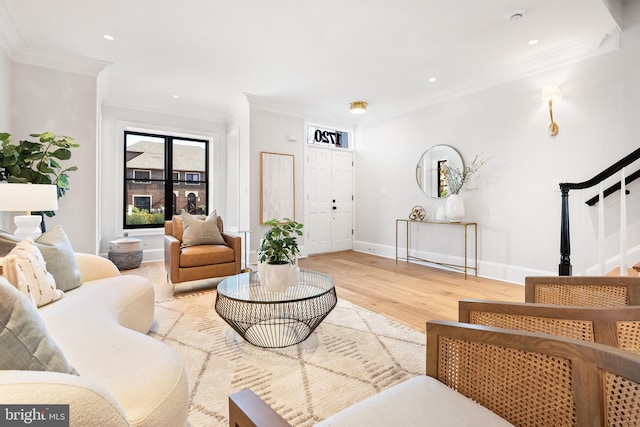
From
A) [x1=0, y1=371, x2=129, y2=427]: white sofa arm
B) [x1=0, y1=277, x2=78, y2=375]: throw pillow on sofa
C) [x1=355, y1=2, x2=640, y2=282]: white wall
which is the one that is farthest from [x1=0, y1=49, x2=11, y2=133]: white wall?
[x1=355, y1=2, x2=640, y2=282]: white wall

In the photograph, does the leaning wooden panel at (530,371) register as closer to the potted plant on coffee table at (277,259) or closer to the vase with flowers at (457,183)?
the potted plant on coffee table at (277,259)

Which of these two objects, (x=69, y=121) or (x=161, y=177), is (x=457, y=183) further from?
(x=69, y=121)

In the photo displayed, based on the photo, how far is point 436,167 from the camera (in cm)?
484

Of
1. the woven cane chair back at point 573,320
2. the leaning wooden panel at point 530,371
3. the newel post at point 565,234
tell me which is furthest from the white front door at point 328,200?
the leaning wooden panel at point 530,371

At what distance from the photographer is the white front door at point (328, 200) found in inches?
233

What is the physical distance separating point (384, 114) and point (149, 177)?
4.27 meters

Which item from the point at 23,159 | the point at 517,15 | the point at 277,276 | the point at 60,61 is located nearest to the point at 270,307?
the point at 277,276

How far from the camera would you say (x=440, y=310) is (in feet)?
9.62

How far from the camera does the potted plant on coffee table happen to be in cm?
226

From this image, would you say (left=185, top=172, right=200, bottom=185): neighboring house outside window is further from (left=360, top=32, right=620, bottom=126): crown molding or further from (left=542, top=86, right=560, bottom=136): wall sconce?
(left=542, top=86, right=560, bottom=136): wall sconce

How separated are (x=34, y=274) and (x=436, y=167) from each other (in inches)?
184

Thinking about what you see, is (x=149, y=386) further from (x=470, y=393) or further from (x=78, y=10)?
(x=78, y=10)

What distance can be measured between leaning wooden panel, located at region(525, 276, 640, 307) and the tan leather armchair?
3.01 meters

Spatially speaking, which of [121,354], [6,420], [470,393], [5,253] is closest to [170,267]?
[5,253]
